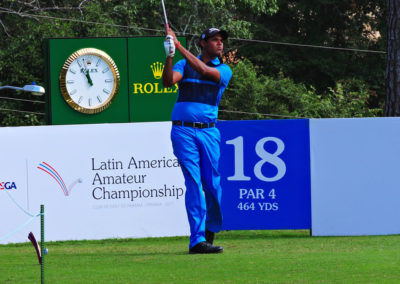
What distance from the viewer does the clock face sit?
1214 cm

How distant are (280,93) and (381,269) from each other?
22.3 m

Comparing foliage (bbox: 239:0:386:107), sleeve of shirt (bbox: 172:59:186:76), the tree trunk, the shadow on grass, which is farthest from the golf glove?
foliage (bbox: 239:0:386:107)

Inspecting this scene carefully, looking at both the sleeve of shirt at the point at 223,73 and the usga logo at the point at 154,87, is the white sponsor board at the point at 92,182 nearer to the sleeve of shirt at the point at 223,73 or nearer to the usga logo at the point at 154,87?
the sleeve of shirt at the point at 223,73

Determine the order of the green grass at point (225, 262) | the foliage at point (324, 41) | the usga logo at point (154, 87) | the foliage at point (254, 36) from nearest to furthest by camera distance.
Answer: the green grass at point (225, 262) < the usga logo at point (154, 87) < the foliage at point (254, 36) < the foliage at point (324, 41)

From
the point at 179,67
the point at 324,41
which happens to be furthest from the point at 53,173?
the point at 324,41

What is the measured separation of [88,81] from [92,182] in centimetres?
306

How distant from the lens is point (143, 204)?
386 inches

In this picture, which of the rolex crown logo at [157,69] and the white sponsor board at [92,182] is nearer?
the white sponsor board at [92,182]

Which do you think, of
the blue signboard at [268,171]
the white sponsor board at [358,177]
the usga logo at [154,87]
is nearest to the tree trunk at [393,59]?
the usga logo at [154,87]

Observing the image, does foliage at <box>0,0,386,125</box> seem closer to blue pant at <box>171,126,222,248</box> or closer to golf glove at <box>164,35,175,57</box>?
blue pant at <box>171,126,222,248</box>

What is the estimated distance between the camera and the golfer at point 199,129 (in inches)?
297

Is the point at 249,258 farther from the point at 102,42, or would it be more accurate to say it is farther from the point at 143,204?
the point at 102,42

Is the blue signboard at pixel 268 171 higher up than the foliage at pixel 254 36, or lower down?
lower down

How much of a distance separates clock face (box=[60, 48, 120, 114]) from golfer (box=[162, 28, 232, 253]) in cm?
455
